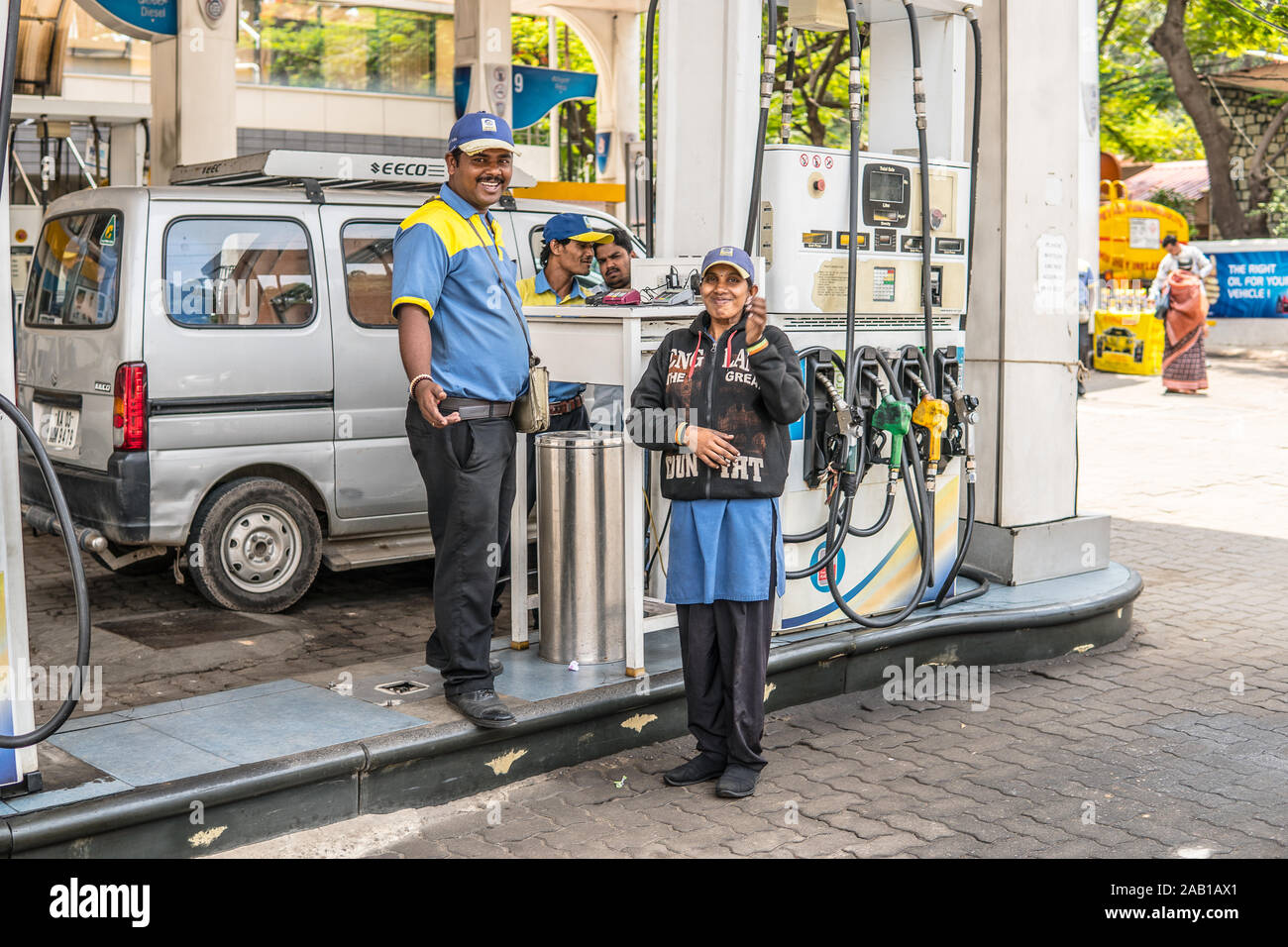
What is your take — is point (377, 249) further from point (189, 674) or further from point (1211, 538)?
point (1211, 538)

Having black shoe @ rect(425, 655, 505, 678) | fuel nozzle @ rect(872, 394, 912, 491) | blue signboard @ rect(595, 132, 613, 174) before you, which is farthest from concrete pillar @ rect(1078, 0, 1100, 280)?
blue signboard @ rect(595, 132, 613, 174)

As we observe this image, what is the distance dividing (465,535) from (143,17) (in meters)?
9.52

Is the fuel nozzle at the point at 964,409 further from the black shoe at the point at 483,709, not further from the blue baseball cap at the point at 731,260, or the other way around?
the black shoe at the point at 483,709

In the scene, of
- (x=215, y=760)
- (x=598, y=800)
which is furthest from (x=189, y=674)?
(x=598, y=800)

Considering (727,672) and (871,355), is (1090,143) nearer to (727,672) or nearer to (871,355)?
(871,355)

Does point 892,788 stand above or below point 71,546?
below

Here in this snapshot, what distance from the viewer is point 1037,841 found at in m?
4.72

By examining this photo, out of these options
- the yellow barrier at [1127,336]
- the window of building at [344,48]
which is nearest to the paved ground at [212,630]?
the yellow barrier at [1127,336]

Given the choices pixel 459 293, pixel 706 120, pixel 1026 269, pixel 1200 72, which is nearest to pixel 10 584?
pixel 459 293

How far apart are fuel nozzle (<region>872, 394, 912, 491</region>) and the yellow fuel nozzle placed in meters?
0.08

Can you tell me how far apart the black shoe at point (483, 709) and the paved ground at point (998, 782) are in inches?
10.7

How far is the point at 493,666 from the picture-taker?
5582 millimetres

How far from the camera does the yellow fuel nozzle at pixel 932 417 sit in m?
6.54
